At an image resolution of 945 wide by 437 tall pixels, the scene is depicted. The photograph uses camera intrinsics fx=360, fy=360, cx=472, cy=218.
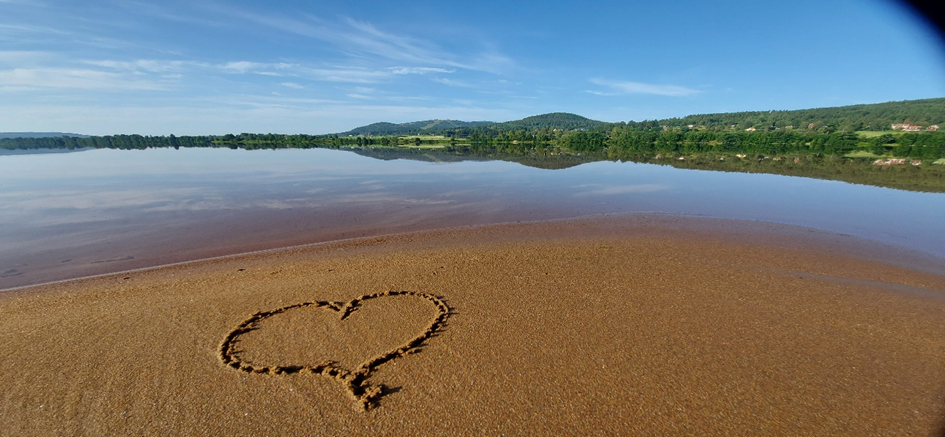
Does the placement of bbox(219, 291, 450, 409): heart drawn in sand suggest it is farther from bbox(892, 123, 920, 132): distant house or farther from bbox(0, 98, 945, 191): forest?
bbox(892, 123, 920, 132): distant house

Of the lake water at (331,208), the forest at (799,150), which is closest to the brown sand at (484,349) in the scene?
the lake water at (331,208)

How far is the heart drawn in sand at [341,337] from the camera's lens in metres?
6.18

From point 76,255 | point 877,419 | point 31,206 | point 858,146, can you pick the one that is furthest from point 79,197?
point 858,146

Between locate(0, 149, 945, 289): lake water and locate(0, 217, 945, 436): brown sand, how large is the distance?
309cm

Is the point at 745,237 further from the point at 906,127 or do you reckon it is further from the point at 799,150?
the point at 906,127

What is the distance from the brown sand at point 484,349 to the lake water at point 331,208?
309 cm

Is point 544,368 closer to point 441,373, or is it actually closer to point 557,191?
point 441,373

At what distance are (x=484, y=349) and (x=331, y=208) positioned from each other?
615 inches

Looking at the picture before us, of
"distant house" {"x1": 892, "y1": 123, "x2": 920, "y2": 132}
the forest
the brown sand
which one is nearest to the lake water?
the brown sand

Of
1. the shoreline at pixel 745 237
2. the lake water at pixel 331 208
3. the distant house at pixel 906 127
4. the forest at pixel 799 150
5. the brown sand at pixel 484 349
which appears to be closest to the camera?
the brown sand at pixel 484 349

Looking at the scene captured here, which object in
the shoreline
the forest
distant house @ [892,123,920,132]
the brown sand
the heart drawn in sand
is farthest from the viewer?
distant house @ [892,123,920,132]

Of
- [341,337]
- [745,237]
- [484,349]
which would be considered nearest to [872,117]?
[745,237]

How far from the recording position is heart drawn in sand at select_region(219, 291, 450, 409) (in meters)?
6.18

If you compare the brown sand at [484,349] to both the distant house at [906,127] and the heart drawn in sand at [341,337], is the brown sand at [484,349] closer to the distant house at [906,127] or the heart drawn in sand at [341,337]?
the heart drawn in sand at [341,337]
